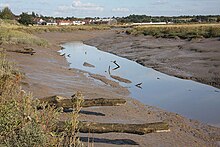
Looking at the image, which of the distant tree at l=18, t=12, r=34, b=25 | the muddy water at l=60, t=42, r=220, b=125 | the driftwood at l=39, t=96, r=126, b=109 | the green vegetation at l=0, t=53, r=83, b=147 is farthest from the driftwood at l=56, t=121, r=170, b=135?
the distant tree at l=18, t=12, r=34, b=25

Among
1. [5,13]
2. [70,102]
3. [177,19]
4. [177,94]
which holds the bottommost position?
[177,94]

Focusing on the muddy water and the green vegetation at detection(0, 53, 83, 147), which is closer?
the green vegetation at detection(0, 53, 83, 147)

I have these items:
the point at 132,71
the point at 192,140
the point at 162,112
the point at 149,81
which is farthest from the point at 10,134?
the point at 132,71

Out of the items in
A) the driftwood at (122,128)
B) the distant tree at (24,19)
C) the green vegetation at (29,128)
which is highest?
the distant tree at (24,19)

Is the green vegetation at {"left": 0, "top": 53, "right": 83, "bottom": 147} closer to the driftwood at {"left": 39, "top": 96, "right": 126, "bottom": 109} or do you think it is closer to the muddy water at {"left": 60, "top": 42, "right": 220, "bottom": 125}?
the driftwood at {"left": 39, "top": 96, "right": 126, "bottom": 109}

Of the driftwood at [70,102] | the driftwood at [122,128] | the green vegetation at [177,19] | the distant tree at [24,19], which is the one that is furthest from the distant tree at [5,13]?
the driftwood at [122,128]

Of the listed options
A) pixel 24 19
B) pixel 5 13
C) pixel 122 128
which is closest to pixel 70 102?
pixel 122 128

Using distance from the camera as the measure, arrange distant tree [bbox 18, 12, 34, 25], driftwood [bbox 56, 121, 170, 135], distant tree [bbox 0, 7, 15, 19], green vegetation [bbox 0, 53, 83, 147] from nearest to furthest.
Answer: green vegetation [bbox 0, 53, 83, 147] → driftwood [bbox 56, 121, 170, 135] → distant tree [bbox 0, 7, 15, 19] → distant tree [bbox 18, 12, 34, 25]

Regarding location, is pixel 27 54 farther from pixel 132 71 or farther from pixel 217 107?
pixel 217 107

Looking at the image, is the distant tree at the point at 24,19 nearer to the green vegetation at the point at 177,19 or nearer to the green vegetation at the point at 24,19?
the green vegetation at the point at 24,19

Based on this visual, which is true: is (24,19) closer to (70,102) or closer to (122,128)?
(70,102)

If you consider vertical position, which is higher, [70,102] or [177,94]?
[70,102]

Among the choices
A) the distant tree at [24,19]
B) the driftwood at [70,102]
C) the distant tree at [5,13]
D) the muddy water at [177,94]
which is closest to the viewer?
the driftwood at [70,102]

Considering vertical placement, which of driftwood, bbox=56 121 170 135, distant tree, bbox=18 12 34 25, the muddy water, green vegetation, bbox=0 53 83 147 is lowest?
the muddy water
